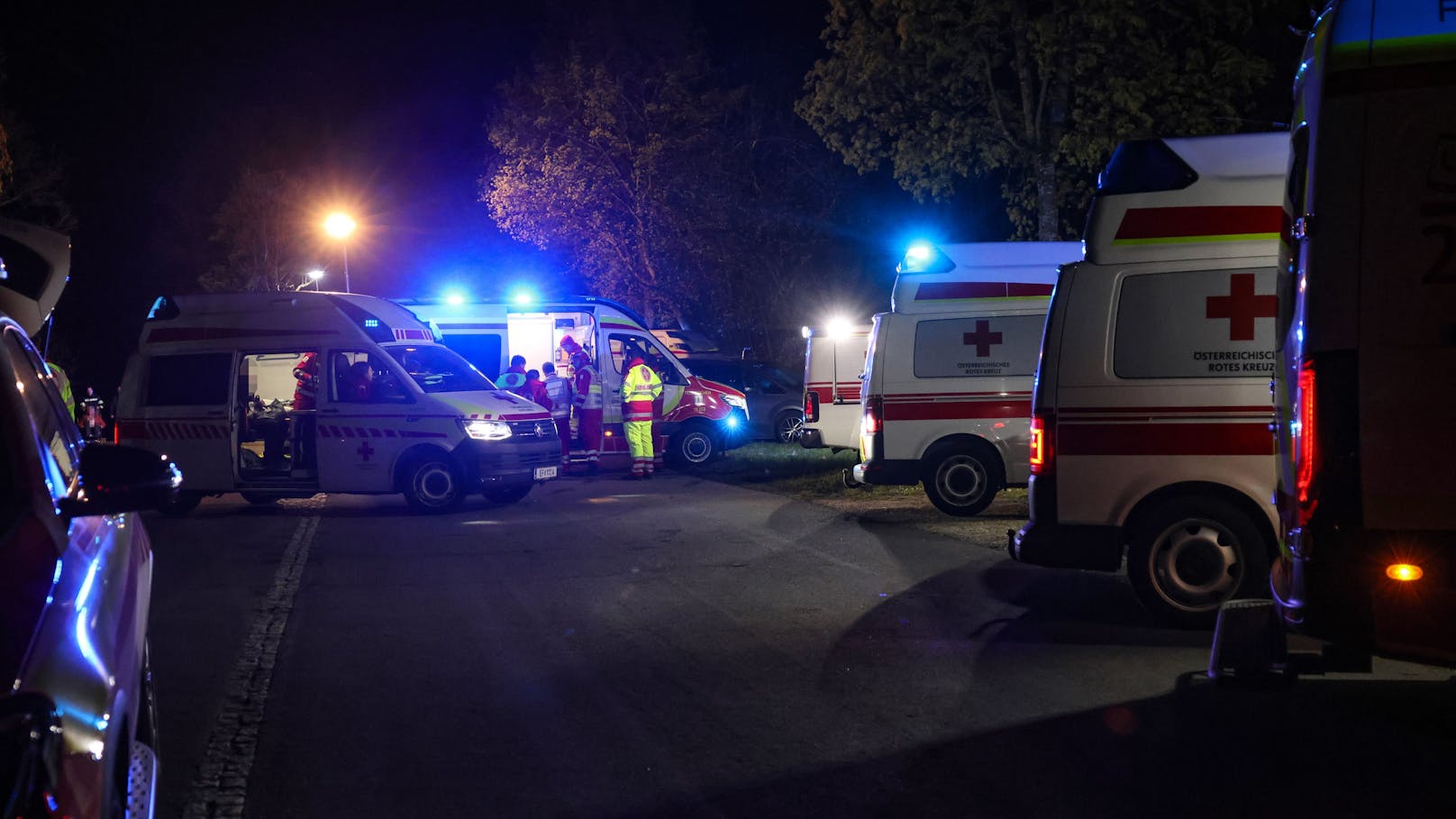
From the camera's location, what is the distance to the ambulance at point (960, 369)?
45.2 ft

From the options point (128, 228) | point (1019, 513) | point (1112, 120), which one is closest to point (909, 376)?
point (1019, 513)

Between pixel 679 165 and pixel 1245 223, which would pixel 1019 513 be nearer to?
pixel 1245 223

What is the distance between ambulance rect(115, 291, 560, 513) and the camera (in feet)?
49.6

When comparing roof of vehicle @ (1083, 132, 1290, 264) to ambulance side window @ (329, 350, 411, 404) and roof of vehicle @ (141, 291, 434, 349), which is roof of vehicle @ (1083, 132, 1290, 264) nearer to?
ambulance side window @ (329, 350, 411, 404)

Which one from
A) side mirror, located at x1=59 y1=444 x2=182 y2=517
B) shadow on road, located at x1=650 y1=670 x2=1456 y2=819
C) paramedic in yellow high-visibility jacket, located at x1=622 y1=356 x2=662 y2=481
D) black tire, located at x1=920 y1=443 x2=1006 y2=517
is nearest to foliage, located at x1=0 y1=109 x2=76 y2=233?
paramedic in yellow high-visibility jacket, located at x1=622 y1=356 x2=662 y2=481

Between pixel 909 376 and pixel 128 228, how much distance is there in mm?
59058

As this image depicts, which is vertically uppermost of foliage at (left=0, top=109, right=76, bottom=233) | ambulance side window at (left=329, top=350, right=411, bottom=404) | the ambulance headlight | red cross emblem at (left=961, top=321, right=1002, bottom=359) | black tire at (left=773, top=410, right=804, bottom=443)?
foliage at (left=0, top=109, right=76, bottom=233)

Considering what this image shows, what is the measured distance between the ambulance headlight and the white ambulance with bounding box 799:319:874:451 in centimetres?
493

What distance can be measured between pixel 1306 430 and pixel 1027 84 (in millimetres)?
17532

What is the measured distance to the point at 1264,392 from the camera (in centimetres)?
807

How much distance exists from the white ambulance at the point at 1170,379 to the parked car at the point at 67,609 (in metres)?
5.34

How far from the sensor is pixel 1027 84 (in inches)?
850

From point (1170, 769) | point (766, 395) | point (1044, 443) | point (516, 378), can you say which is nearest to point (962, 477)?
point (1044, 443)

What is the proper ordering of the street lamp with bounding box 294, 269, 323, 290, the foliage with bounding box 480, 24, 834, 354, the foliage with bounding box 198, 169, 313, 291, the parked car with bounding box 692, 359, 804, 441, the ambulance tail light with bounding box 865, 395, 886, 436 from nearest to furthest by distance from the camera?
1. the ambulance tail light with bounding box 865, 395, 886, 436
2. the parked car with bounding box 692, 359, 804, 441
3. the foliage with bounding box 480, 24, 834, 354
4. the street lamp with bounding box 294, 269, 323, 290
5. the foliage with bounding box 198, 169, 313, 291
